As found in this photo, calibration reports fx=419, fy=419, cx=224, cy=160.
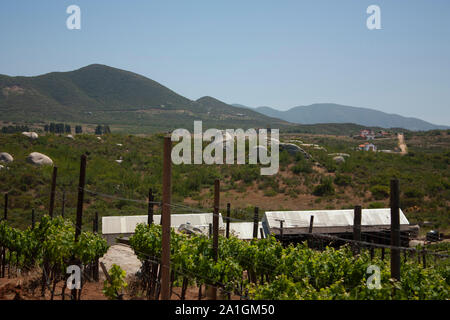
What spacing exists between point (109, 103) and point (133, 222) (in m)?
134

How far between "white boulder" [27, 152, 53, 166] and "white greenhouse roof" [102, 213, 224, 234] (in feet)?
78.5

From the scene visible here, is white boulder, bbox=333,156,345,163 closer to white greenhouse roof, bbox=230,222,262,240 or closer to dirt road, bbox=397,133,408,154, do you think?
dirt road, bbox=397,133,408,154

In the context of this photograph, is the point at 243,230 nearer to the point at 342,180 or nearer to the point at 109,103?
the point at 342,180

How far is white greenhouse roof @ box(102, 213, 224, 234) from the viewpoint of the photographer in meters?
24.1

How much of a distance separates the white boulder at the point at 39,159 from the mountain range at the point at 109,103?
202 ft

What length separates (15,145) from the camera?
50.8 meters

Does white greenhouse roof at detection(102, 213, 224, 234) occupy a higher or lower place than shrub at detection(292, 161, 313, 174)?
lower

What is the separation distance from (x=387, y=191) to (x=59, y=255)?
3468 cm

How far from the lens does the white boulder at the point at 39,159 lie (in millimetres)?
45281

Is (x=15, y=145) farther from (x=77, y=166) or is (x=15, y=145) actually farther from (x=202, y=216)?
(x=202, y=216)

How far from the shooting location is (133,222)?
81.7ft

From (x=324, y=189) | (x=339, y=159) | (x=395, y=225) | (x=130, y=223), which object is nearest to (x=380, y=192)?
(x=324, y=189)

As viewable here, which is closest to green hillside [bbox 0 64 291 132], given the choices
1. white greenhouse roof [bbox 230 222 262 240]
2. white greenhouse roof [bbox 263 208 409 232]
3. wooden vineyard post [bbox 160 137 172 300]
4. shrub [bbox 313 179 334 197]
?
shrub [bbox 313 179 334 197]
